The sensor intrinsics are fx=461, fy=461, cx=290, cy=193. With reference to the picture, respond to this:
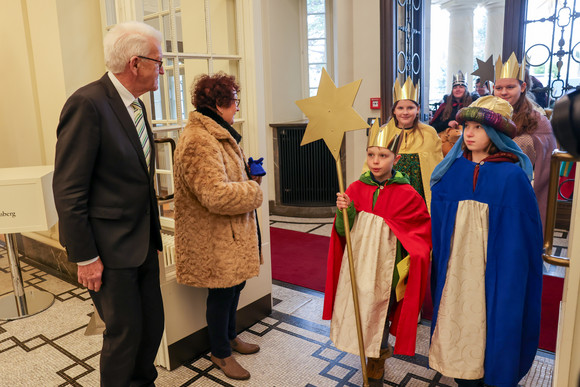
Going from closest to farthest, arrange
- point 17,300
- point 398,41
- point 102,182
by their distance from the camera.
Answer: point 102,182, point 17,300, point 398,41

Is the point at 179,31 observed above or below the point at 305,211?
above

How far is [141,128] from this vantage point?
5.63 feet

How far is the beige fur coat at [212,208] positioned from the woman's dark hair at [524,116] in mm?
1647

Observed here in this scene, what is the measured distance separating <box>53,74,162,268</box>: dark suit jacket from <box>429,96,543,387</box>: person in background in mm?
1159

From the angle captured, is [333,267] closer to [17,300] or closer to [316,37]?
[17,300]

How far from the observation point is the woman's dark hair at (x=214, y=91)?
6.75 ft

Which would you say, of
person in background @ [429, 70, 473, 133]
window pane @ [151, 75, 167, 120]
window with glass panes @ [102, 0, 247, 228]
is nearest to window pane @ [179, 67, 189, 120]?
window with glass panes @ [102, 0, 247, 228]

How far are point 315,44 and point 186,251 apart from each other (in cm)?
427

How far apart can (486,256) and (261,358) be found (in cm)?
127

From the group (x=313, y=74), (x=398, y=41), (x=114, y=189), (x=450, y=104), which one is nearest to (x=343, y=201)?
(x=114, y=189)

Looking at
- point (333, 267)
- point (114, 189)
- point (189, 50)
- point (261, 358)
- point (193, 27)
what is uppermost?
point (193, 27)

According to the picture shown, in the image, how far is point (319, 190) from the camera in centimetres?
547

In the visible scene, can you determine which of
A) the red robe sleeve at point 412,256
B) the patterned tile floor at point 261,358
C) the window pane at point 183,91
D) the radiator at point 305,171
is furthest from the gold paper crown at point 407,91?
the radiator at point 305,171

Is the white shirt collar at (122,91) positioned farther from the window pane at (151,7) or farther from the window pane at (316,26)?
the window pane at (316,26)
